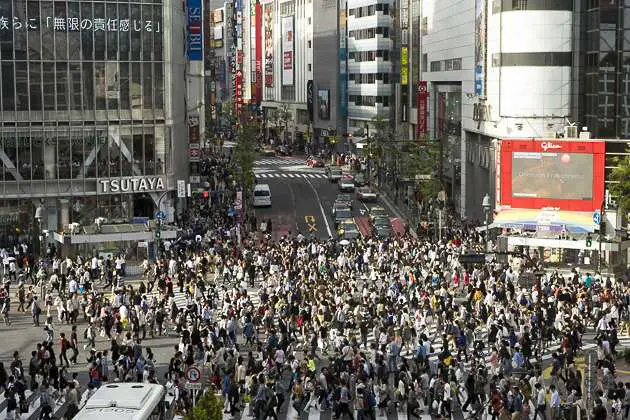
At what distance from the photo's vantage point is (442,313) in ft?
135

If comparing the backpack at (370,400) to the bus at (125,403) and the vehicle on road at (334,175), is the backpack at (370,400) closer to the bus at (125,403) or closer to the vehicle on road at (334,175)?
the bus at (125,403)

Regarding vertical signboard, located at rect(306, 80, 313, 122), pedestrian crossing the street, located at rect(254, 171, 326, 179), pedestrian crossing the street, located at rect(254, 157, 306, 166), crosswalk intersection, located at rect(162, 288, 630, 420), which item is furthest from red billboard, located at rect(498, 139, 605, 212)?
vertical signboard, located at rect(306, 80, 313, 122)

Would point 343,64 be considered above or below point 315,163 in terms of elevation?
above

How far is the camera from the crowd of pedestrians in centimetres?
3136

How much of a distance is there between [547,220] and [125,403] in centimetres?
3773

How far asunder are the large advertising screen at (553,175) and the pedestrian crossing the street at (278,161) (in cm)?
7254

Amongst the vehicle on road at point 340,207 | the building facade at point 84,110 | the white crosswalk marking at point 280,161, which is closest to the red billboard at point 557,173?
the vehicle on road at point 340,207

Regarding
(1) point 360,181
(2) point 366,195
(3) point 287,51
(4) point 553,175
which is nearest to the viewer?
(4) point 553,175

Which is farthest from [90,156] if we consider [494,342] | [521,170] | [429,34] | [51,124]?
[429,34]

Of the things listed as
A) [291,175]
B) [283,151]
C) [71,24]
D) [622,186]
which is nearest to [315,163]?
[291,175]

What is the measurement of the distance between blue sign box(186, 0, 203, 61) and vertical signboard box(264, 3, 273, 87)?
83472 millimetres

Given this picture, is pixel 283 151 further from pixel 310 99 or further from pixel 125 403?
pixel 125 403

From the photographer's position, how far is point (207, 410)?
25.6 metres

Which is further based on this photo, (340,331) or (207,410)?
(340,331)
